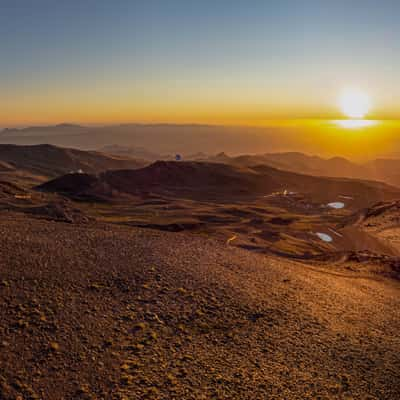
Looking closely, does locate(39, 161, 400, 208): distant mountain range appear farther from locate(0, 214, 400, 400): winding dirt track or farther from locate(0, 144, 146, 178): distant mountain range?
locate(0, 214, 400, 400): winding dirt track

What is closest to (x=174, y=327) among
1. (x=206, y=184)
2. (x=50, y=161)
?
(x=206, y=184)

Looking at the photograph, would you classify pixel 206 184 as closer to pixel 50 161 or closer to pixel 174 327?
pixel 174 327

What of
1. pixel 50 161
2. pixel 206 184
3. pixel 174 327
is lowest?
pixel 174 327

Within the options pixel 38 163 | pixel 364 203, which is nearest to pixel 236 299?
pixel 364 203

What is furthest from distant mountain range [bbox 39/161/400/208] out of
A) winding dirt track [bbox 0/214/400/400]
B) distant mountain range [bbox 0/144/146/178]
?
winding dirt track [bbox 0/214/400/400]

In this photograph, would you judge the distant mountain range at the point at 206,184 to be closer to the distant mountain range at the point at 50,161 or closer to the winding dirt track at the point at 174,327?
the distant mountain range at the point at 50,161

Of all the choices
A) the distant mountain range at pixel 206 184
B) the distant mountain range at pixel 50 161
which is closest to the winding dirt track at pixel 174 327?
the distant mountain range at pixel 206 184

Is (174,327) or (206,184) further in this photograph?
(206,184)

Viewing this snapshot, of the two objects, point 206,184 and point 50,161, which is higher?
point 50,161

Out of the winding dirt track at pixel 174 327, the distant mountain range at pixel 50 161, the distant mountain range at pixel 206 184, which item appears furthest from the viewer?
the distant mountain range at pixel 50 161

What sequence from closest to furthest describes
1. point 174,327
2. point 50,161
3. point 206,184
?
point 174,327 → point 206,184 → point 50,161
